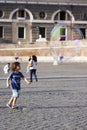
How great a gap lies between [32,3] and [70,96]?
5240cm

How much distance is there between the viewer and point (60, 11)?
67.4 metres

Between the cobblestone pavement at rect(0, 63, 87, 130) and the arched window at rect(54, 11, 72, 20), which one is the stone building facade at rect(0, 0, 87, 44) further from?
the cobblestone pavement at rect(0, 63, 87, 130)

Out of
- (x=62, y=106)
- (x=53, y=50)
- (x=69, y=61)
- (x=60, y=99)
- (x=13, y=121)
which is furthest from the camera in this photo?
(x=53, y=50)

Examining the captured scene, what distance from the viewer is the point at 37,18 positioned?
220 ft

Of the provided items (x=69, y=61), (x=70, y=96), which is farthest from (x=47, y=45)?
(x=70, y=96)

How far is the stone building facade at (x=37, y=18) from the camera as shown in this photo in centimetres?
6581

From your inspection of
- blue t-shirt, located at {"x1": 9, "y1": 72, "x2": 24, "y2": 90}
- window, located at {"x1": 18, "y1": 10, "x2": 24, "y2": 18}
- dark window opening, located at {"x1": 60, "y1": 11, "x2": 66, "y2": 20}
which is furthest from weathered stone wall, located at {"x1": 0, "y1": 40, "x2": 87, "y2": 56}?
blue t-shirt, located at {"x1": 9, "y1": 72, "x2": 24, "y2": 90}

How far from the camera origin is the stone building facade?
65812mm

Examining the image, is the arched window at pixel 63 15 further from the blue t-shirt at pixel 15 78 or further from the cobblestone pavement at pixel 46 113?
the blue t-shirt at pixel 15 78

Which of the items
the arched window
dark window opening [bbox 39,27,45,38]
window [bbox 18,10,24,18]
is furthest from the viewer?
A: the arched window

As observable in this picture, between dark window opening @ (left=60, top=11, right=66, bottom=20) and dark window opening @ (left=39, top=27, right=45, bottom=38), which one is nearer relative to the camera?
dark window opening @ (left=39, top=27, right=45, bottom=38)

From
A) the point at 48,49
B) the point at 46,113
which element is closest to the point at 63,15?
the point at 48,49

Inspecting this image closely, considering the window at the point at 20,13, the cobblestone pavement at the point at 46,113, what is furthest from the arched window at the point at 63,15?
the cobblestone pavement at the point at 46,113

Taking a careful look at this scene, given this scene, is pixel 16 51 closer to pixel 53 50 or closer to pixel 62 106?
pixel 53 50
